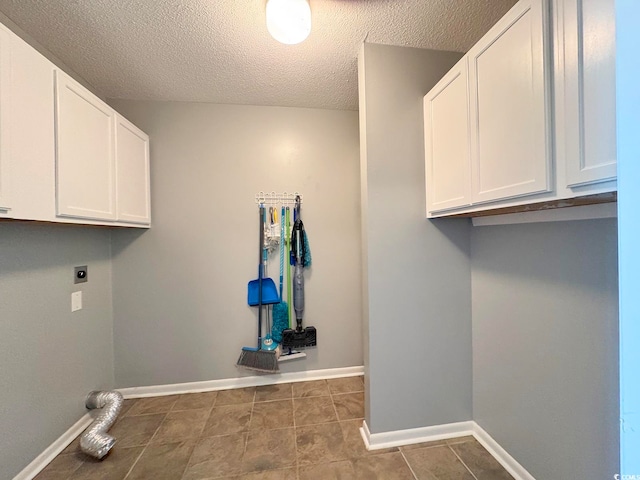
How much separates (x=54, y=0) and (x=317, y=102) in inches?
65.8

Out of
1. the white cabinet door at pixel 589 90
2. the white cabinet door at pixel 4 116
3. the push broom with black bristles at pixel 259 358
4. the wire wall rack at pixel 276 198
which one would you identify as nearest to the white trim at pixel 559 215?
the white cabinet door at pixel 589 90

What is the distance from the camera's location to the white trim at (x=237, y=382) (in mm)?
2096

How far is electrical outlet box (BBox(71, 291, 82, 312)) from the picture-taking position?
172cm

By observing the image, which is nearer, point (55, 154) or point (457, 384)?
point (55, 154)

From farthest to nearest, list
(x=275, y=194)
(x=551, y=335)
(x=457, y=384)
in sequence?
1. (x=275, y=194)
2. (x=457, y=384)
3. (x=551, y=335)

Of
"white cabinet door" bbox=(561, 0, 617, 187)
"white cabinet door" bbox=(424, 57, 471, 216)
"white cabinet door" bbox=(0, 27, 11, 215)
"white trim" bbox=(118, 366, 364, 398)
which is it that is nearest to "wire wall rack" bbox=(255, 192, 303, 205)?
"white cabinet door" bbox=(424, 57, 471, 216)

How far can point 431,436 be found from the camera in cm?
162

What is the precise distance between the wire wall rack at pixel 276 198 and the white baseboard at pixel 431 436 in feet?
6.02

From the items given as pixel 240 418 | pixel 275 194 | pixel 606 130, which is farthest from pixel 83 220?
pixel 606 130

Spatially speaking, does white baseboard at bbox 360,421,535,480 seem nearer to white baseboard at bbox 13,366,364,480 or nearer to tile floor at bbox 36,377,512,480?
tile floor at bbox 36,377,512,480

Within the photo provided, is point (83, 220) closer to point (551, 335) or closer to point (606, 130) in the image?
point (606, 130)

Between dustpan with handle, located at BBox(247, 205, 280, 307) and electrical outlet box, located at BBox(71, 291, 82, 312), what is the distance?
3.90ft

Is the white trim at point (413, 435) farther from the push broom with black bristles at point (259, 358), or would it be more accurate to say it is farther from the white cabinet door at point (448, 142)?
the white cabinet door at point (448, 142)

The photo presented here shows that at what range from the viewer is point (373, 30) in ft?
4.91
